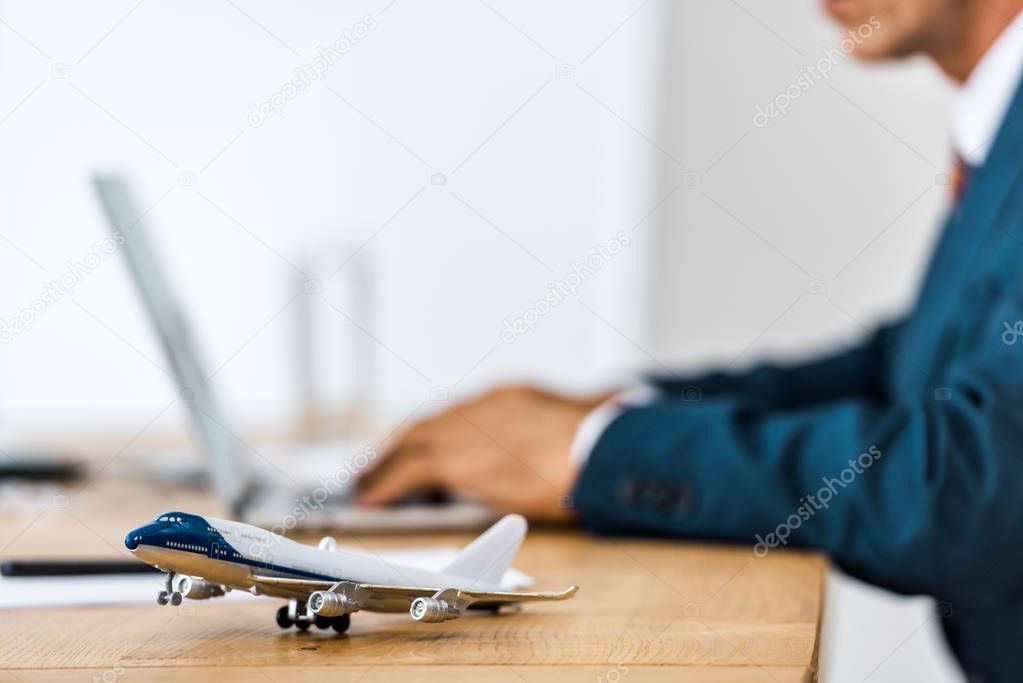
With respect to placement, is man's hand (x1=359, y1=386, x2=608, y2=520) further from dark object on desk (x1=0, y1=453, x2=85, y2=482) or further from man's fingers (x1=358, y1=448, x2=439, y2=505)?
dark object on desk (x1=0, y1=453, x2=85, y2=482)

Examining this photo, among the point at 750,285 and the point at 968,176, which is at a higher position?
the point at 968,176

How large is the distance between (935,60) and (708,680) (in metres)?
1.11

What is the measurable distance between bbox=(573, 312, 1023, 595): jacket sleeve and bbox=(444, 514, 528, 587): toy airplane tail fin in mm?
342

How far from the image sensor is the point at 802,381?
1.73 metres

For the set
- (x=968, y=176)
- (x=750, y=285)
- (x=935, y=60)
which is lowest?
(x=750, y=285)

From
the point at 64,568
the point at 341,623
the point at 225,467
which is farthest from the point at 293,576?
the point at 225,467

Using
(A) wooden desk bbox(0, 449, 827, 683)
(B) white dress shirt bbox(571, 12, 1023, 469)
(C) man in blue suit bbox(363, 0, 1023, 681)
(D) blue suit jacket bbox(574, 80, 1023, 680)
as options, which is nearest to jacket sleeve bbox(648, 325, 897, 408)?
(B) white dress shirt bbox(571, 12, 1023, 469)

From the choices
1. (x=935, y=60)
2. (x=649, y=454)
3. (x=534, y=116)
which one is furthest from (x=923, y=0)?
(x=534, y=116)

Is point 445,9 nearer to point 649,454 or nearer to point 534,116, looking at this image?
point 534,116

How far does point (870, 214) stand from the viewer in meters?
2.85

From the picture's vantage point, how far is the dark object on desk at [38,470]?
1.46 m

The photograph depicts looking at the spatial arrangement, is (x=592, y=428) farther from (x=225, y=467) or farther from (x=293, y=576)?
(x=293, y=576)

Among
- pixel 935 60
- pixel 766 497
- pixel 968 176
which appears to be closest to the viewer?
pixel 766 497

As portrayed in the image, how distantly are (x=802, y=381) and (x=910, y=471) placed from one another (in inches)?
32.4
